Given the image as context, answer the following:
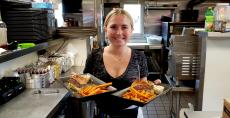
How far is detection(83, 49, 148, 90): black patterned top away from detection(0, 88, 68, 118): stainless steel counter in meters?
0.27

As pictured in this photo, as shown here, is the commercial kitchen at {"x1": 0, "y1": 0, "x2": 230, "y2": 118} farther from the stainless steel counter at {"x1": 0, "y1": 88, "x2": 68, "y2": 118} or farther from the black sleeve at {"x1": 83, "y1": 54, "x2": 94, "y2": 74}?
the black sleeve at {"x1": 83, "y1": 54, "x2": 94, "y2": 74}

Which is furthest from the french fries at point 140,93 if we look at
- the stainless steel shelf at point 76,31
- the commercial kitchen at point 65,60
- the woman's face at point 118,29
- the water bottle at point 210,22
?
the stainless steel shelf at point 76,31

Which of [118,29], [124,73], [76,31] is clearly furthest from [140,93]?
[76,31]

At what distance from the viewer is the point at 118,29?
61.6 inches

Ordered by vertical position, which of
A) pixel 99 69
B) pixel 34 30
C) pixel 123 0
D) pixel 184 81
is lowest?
pixel 184 81

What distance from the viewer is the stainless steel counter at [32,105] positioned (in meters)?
1.21

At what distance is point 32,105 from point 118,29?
732 mm

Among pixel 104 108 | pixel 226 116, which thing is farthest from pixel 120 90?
pixel 226 116

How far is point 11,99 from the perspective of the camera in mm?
1484

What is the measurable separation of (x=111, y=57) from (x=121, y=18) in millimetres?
305

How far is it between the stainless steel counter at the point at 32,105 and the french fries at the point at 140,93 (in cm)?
44

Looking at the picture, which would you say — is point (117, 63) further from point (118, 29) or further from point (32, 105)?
point (32, 105)

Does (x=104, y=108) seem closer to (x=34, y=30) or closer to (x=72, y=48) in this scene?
(x=34, y=30)

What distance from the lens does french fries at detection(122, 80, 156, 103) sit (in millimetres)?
1437
